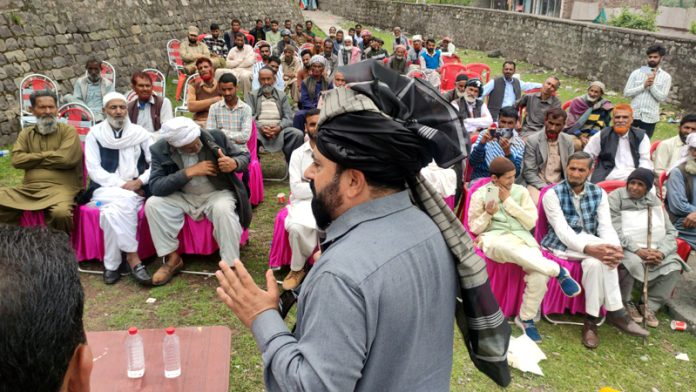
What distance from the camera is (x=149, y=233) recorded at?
4.90 m

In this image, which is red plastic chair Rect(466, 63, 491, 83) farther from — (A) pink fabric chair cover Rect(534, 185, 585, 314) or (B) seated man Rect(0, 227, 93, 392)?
(B) seated man Rect(0, 227, 93, 392)

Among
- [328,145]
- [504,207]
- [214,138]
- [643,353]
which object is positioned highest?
[328,145]

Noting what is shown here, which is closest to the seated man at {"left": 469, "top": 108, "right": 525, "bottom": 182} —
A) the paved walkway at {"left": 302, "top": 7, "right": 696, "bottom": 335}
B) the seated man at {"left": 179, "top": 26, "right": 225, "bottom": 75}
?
the paved walkway at {"left": 302, "top": 7, "right": 696, "bottom": 335}

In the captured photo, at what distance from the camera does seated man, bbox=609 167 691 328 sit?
4.50 metres

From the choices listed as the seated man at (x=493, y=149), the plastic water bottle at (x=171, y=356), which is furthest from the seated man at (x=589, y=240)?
the plastic water bottle at (x=171, y=356)

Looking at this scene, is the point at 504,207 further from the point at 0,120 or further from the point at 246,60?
the point at 246,60

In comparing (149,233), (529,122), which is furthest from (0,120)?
(529,122)

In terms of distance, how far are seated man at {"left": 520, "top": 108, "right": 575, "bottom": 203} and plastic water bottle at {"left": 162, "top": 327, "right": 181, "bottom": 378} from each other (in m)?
4.13

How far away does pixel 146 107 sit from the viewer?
6145mm

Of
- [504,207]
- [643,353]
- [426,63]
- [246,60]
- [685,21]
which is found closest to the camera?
[643,353]

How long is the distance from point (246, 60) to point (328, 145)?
32.3 ft

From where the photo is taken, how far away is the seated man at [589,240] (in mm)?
4277

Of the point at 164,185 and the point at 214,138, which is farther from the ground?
the point at 214,138

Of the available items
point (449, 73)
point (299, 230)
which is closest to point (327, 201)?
point (299, 230)
